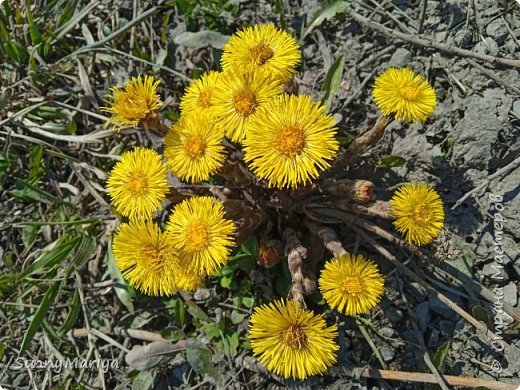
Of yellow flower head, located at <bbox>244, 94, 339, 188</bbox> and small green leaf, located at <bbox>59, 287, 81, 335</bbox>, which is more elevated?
yellow flower head, located at <bbox>244, 94, 339, 188</bbox>

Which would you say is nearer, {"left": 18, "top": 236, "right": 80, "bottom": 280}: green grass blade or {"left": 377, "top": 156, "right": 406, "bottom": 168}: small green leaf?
{"left": 377, "top": 156, "right": 406, "bottom": 168}: small green leaf

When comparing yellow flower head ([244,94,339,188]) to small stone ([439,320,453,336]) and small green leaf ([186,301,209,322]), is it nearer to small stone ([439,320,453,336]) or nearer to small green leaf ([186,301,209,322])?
small green leaf ([186,301,209,322])

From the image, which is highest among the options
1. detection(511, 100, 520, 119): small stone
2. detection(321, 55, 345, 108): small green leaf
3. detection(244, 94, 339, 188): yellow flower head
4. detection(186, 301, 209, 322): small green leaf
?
detection(511, 100, 520, 119): small stone

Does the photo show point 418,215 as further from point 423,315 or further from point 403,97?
point 423,315

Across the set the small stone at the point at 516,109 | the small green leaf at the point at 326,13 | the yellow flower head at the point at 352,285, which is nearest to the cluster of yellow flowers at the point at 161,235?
the yellow flower head at the point at 352,285

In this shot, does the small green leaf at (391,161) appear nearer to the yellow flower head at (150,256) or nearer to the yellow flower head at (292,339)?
the yellow flower head at (292,339)

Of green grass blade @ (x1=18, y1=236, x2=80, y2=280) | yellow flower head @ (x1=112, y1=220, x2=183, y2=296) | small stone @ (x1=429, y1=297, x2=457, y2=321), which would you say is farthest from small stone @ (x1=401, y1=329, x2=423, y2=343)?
green grass blade @ (x1=18, y1=236, x2=80, y2=280)

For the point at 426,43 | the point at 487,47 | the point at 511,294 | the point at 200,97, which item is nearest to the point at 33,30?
the point at 200,97
